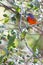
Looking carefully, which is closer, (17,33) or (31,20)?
(17,33)

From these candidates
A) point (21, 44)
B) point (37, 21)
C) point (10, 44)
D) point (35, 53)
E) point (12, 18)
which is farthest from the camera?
point (21, 44)

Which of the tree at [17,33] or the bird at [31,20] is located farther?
the bird at [31,20]

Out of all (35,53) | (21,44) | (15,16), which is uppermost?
(15,16)

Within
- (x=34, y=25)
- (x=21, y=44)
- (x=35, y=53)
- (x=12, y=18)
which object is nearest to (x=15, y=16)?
(x=12, y=18)

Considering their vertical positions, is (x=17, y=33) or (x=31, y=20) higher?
(x=31, y=20)

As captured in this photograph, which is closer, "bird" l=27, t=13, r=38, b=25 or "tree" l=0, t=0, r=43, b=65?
"tree" l=0, t=0, r=43, b=65

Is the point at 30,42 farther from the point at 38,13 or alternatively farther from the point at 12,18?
the point at 12,18

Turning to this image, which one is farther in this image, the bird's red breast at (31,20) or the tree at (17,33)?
the bird's red breast at (31,20)

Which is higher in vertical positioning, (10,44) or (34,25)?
(34,25)

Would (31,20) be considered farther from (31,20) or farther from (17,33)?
(17,33)

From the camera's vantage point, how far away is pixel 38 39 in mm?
2484

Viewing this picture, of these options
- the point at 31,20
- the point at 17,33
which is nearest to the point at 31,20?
the point at 31,20

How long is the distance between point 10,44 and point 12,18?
17.3 inches

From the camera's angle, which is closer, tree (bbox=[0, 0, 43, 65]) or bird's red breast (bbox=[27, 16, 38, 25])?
tree (bbox=[0, 0, 43, 65])
